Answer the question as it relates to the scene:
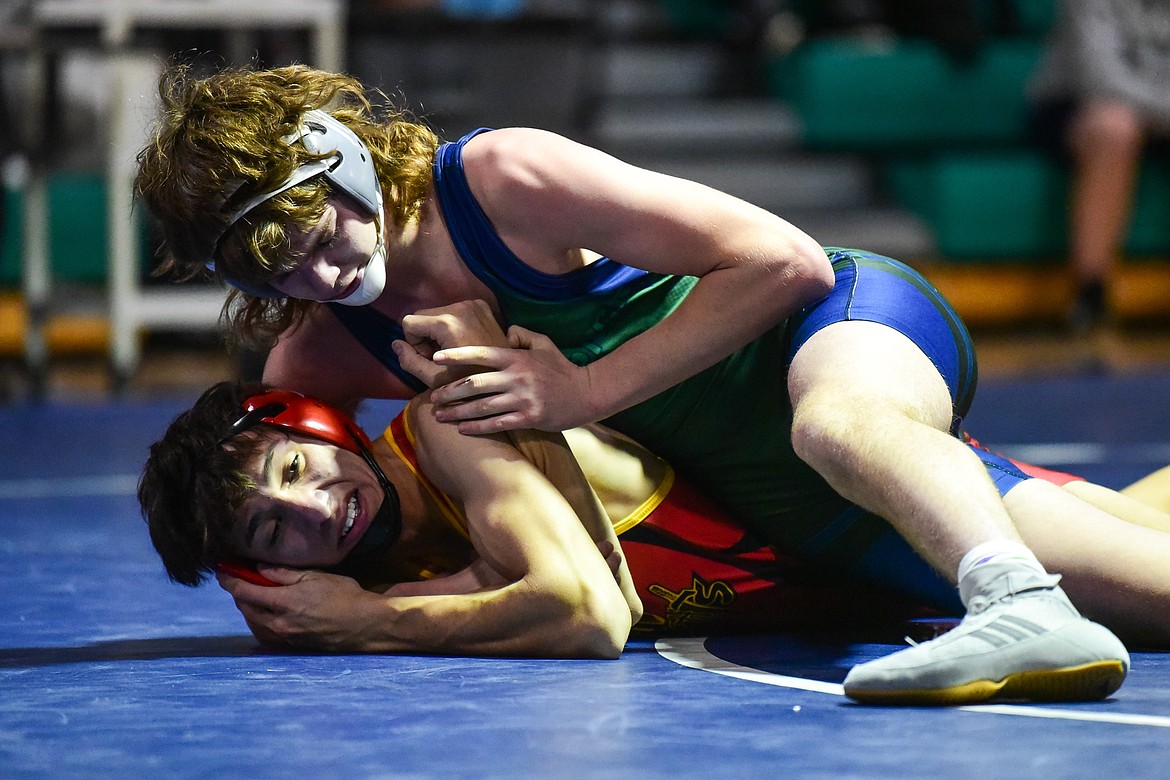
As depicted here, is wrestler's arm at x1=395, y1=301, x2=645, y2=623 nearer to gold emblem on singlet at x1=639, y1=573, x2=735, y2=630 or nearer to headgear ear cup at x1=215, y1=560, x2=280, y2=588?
gold emblem on singlet at x1=639, y1=573, x2=735, y2=630

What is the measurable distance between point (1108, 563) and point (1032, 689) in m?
0.48

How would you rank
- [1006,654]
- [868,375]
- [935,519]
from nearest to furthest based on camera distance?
[1006,654], [935,519], [868,375]

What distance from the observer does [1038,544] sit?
7.75ft

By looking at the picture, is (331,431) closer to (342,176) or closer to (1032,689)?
(342,176)

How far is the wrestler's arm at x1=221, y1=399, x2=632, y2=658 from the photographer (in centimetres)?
231

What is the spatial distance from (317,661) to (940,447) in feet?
3.12

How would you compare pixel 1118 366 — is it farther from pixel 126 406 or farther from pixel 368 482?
pixel 368 482

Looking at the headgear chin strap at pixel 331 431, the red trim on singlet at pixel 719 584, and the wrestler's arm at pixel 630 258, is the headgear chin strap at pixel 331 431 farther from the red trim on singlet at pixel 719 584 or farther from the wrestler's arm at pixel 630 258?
the red trim on singlet at pixel 719 584

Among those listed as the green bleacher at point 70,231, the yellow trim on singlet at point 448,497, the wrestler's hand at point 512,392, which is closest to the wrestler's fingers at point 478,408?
the wrestler's hand at point 512,392

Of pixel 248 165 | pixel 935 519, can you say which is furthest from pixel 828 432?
pixel 248 165

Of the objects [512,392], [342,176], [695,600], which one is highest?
[342,176]

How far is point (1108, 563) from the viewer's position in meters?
2.34

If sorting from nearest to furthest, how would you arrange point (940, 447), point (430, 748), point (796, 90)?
point (430, 748) → point (940, 447) → point (796, 90)

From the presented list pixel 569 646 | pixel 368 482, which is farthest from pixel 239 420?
pixel 569 646
